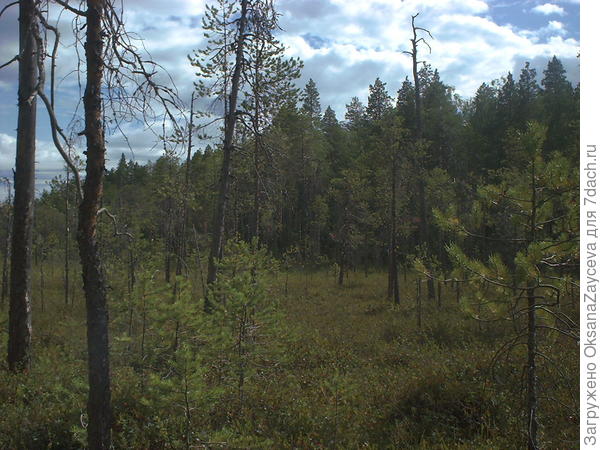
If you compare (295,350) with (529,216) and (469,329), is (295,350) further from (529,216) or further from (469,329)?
(529,216)

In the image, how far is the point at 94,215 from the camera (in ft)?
11.8

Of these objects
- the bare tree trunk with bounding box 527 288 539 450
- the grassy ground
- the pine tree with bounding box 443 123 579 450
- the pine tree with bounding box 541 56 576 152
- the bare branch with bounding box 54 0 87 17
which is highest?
the pine tree with bounding box 541 56 576 152

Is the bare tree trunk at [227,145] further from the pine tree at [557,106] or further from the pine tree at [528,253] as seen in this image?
the pine tree at [557,106]

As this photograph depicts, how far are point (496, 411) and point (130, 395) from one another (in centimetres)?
515

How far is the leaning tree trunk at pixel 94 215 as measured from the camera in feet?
11.6

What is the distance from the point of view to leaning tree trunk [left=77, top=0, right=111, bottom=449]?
140 inches

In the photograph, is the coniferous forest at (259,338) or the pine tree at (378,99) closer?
the coniferous forest at (259,338)

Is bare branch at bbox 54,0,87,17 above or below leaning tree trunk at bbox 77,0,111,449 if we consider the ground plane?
above

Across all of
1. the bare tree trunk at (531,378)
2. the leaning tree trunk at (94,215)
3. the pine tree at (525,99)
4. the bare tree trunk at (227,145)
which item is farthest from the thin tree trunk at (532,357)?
the pine tree at (525,99)

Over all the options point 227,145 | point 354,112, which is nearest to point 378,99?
point 354,112

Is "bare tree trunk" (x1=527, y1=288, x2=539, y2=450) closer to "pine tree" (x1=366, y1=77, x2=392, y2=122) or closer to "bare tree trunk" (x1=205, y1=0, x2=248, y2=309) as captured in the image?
"bare tree trunk" (x1=205, y1=0, x2=248, y2=309)

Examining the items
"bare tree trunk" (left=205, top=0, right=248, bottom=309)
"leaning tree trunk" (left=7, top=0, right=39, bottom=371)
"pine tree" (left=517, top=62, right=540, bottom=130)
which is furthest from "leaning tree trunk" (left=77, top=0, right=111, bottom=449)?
"pine tree" (left=517, top=62, right=540, bottom=130)

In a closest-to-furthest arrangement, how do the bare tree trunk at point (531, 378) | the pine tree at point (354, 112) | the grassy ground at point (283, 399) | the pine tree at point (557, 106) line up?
the bare tree trunk at point (531, 378)
the grassy ground at point (283, 399)
the pine tree at point (557, 106)
the pine tree at point (354, 112)

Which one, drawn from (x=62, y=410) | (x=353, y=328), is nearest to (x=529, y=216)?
(x=62, y=410)
